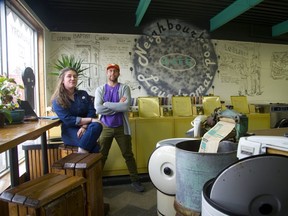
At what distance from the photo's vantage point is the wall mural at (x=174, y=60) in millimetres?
4254

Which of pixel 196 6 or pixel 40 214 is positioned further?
pixel 196 6

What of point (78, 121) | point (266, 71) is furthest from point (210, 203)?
point (266, 71)

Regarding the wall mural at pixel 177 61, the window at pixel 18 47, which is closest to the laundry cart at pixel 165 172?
the window at pixel 18 47

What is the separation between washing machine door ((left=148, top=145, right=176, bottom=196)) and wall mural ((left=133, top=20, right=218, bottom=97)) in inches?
98.1

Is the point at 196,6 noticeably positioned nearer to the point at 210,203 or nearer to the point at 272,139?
the point at 272,139

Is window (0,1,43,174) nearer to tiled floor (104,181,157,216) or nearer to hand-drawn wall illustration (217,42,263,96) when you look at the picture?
tiled floor (104,181,157,216)

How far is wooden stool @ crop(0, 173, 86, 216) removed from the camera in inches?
42.9

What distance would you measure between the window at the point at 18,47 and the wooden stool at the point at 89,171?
1140 millimetres

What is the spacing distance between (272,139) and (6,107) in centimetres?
169

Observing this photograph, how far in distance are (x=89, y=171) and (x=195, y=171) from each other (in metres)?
0.79

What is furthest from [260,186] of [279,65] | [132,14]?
[279,65]

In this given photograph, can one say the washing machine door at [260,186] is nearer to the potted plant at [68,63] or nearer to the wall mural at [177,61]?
the potted plant at [68,63]

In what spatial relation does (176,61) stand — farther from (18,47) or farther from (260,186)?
(260,186)

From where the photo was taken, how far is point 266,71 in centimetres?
489
